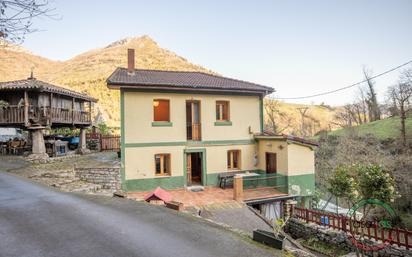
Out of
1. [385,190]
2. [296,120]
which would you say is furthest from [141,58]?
[385,190]

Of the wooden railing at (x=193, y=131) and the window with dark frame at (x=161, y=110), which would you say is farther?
the wooden railing at (x=193, y=131)

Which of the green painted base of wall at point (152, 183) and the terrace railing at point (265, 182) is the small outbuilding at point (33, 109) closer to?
the green painted base of wall at point (152, 183)

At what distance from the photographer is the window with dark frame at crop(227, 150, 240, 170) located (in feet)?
53.0

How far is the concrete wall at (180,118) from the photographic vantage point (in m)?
13.9

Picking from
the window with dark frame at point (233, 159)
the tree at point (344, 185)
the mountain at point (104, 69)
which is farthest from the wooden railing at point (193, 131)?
the mountain at point (104, 69)

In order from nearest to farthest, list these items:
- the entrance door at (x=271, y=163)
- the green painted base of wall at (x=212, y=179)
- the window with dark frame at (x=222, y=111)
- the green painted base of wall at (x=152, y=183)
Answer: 1. the green painted base of wall at (x=152, y=183)
2. the green painted base of wall at (x=212, y=179)
3. the entrance door at (x=271, y=163)
4. the window with dark frame at (x=222, y=111)

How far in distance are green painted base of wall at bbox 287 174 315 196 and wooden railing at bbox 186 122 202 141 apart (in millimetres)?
5818

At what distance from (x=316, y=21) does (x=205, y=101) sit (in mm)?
10850

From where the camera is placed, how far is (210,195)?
13375mm

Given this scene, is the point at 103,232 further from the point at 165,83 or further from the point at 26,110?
the point at 26,110

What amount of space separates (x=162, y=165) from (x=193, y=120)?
3.28m

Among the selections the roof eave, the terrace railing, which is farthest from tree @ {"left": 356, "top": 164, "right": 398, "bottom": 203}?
the roof eave

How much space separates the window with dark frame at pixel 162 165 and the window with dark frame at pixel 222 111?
13.6 feet

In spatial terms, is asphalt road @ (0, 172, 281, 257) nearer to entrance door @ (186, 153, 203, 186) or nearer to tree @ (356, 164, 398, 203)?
tree @ (356, 164, 398, 203)
